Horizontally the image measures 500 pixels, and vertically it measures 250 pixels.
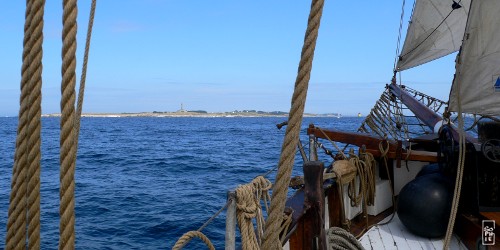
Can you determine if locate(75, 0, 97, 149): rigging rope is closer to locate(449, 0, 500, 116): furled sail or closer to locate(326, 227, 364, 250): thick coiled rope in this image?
locate(326, 227, 364, 250): thick coiled rope

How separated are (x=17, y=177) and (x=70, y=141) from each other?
299mm

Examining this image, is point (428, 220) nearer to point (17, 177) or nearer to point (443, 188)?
point (443, 188)

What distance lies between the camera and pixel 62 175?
119 centimetres

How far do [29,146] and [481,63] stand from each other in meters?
4.49

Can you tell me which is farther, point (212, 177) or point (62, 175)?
point (212, 177)

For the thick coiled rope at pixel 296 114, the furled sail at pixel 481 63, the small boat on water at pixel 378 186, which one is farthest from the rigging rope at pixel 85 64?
the furled sail at pixel 481 63

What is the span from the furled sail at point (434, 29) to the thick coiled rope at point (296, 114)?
9173 mm

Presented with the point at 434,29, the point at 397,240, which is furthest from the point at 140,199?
the point at 397,240

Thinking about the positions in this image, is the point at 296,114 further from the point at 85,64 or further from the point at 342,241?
the point at 342,241

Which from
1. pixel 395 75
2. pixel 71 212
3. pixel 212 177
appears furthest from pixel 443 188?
pixel 212 177

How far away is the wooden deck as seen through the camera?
13.3ft

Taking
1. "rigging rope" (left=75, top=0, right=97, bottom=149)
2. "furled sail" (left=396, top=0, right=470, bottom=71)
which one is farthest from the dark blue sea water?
"rigging rope" (left=75, top=0, right=97, bottom=149)

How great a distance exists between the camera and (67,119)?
1.17 metres

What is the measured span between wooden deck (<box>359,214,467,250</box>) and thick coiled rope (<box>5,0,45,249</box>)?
3432 millimetres
